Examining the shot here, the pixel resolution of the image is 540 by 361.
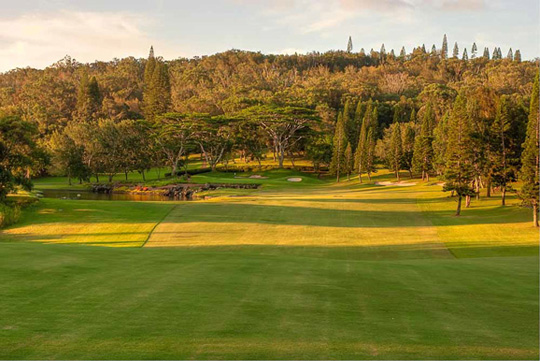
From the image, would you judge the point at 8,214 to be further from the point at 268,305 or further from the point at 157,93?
the point at 157,93

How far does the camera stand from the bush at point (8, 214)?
3466 centimetres

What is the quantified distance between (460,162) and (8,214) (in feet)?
135

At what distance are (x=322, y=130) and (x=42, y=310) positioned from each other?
104976 millimetres

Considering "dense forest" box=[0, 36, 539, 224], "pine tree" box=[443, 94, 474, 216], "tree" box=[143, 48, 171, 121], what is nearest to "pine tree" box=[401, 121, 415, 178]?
"dense forest" box=[0, 36, 539, 224]

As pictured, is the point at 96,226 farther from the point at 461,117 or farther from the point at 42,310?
the point at 461,117

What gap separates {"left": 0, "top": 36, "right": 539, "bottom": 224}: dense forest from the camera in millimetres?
45469

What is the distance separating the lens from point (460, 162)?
42906 mm

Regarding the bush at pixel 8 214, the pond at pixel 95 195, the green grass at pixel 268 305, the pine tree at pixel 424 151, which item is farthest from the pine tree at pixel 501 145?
the bush at pixel 8 214

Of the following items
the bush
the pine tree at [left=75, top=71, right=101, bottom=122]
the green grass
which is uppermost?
the pine tree at [left=75, top=71, right=101, bottom=122]

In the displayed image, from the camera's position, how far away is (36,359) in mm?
6164

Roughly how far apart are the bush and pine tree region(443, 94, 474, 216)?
1527 inches

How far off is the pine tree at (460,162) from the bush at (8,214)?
127ft

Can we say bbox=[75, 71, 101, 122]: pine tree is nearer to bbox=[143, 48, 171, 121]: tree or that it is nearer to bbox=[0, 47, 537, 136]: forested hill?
bbox=[0, 47, 537, 136]: forested hill

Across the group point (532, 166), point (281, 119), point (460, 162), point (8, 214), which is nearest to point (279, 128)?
point (281, 119)
